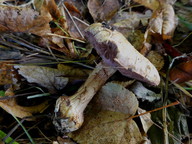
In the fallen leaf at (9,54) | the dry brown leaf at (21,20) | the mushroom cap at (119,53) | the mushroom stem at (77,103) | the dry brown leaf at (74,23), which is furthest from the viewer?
the dry brown leaf at (74,23)

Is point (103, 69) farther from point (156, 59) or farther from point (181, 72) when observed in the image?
point (181, 72)

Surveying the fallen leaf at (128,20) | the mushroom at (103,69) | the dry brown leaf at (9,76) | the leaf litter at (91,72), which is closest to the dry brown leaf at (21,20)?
the leaf litter at (91,72)

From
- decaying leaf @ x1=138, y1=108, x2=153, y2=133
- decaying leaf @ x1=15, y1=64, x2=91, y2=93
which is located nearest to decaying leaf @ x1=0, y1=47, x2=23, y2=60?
decaying leaf @ x1=15, y1=64, x2=91, y2=93

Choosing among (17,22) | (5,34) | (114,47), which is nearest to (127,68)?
(114,47)

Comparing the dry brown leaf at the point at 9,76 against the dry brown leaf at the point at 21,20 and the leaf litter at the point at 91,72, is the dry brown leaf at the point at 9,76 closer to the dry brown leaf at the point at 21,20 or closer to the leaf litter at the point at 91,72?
the leaf litter at the point at 91,72

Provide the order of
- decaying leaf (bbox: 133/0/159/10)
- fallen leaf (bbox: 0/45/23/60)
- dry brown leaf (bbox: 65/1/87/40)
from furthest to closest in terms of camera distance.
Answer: decaying leaf (bbox: 133/0/159/10), dry brown leaf (bbox: 65/1/87/40), fallen leaf (bbox: 0/45/23/60)

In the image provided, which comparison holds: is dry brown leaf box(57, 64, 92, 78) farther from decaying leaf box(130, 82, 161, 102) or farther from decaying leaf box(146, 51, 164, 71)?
decaying leaf box(146, 51, 164, 71)

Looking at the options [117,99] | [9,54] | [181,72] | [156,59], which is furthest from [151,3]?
[9,54]

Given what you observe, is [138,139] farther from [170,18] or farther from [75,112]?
[170,18]
